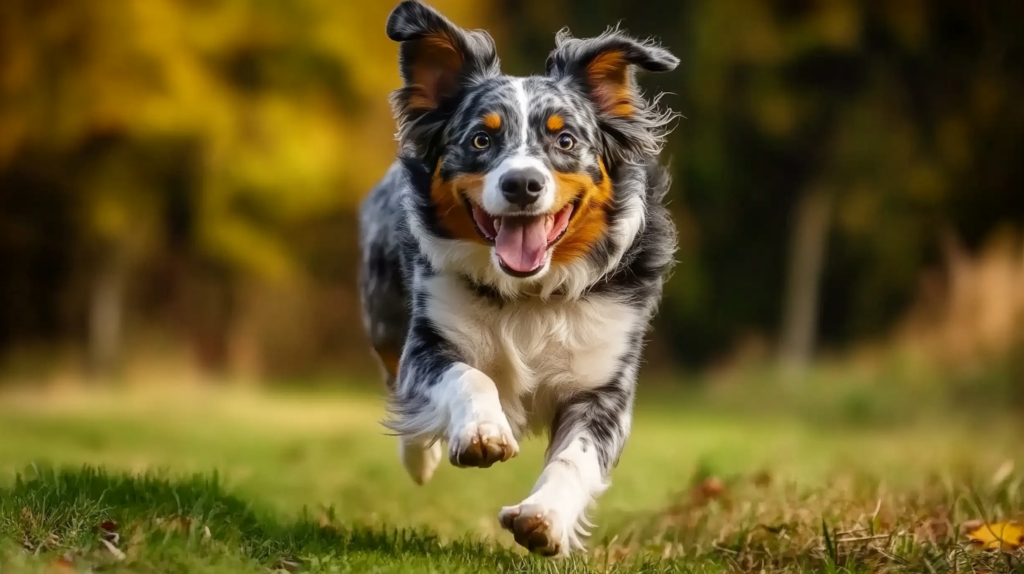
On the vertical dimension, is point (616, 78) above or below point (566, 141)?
above

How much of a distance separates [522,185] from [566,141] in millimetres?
433

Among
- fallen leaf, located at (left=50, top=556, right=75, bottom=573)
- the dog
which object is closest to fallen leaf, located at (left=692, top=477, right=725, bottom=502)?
the dog

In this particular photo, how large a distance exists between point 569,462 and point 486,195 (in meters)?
0.96

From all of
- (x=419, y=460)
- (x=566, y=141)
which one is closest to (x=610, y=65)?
(x=566, y=141)

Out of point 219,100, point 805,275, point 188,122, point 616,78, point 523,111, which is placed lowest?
point 523,111

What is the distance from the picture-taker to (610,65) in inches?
181

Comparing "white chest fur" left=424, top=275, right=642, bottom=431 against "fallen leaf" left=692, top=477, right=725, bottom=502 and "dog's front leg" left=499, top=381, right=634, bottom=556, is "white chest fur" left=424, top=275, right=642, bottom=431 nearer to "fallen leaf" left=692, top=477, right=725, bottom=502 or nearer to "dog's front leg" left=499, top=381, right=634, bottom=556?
"dog's front leg" left=499, top=381, right=634, bottom=556

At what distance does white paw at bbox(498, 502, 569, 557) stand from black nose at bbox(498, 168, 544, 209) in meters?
1.00

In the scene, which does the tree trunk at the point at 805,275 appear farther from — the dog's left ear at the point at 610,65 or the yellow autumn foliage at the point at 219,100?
the dog's left ear at the point at 610,65

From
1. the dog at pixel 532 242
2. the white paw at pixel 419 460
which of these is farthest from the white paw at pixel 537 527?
the white paw at pixel 419 460

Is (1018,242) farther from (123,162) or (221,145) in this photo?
(123,162)

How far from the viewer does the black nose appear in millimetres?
3896

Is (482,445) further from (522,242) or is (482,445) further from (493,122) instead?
(493,122)

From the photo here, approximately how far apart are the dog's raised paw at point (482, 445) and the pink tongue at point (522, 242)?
593 millimetres
